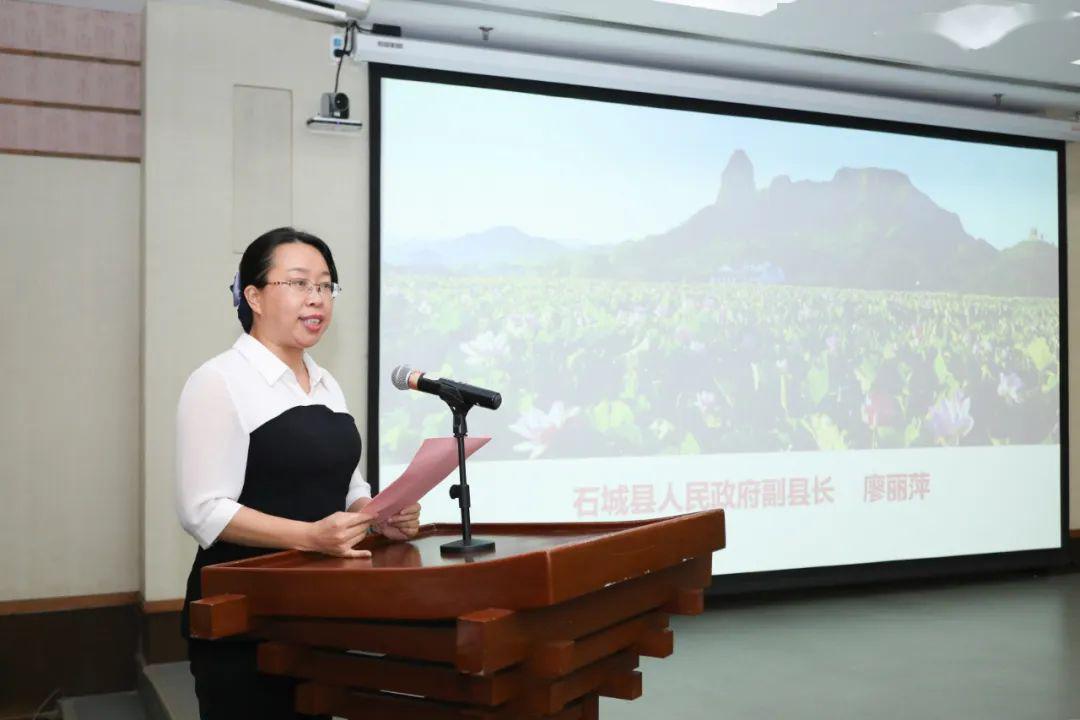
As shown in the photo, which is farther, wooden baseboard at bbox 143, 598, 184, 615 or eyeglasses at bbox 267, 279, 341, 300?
wooden baseboard at bbox 143, 598, 184, 615

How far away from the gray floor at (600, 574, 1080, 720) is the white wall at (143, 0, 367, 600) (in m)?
2.01

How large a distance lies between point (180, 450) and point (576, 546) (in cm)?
71

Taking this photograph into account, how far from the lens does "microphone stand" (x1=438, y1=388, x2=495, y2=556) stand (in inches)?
58.9

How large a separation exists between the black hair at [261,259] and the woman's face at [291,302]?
0.04ft

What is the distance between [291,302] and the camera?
1.70m

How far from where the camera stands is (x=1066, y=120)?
5.98 metres

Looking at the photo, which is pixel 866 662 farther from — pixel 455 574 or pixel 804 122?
pixel 455 574

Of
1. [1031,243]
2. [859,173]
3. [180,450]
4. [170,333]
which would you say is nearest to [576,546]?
[180,450]

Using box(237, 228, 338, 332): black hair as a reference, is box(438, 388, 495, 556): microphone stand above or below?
below

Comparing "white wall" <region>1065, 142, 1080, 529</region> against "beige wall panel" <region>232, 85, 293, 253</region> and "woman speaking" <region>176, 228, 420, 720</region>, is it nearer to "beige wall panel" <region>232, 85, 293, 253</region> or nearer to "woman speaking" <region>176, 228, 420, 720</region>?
"beige wall panel" <region>232, 85, 293, 253</region>

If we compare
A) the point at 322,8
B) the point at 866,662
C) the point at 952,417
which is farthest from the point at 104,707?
the point at 952,417

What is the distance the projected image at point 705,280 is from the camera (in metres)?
4.66

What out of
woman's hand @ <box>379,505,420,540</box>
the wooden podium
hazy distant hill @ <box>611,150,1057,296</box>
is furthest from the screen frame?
the wooden podium

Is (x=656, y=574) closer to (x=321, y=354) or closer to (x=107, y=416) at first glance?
(x=321, y=354)
